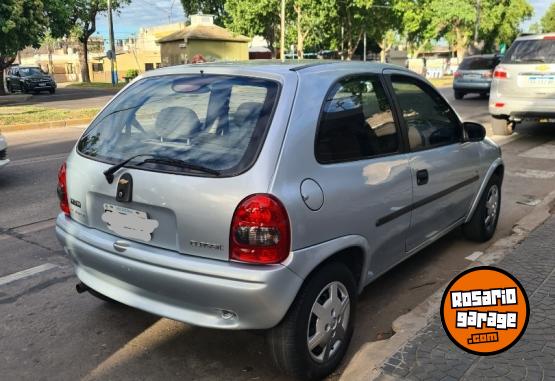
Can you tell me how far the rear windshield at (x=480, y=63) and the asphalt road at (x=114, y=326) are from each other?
1709 cm

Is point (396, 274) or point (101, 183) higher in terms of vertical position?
point (101, 183)

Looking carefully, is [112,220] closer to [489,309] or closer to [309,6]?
[489,309]

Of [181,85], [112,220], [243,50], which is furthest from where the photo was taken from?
[243,50]

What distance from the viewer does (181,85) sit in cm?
326

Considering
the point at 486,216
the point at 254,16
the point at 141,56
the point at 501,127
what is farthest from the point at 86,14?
the point at 486,216

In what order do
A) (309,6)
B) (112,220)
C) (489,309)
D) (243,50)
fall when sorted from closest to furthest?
1. (489,309)
2. (112,220)
3. (243,50)
4. (309,6)

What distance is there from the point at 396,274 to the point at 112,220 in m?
2.40

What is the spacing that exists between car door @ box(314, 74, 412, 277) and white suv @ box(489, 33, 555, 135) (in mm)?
7658

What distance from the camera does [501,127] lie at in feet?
37.2

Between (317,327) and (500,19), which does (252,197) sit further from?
(500,19)

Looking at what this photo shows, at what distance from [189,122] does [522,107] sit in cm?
884

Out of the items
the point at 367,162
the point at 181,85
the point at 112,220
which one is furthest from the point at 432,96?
the point at 112,220

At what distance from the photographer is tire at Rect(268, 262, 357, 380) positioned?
2695 millimetres

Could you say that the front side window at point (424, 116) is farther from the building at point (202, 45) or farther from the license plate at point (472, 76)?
the building at point (202, 45)
